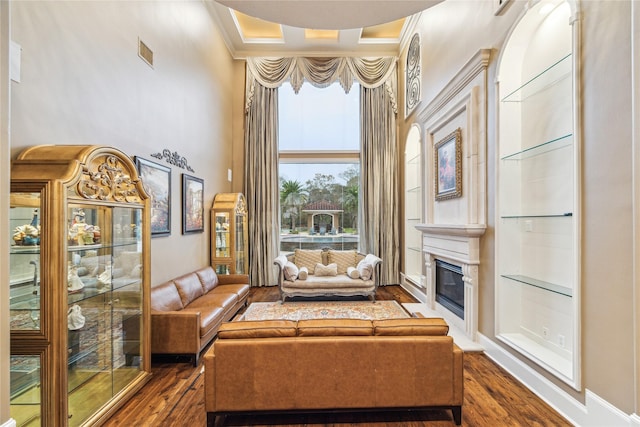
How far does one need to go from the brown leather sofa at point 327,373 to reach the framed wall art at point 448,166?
229 cm

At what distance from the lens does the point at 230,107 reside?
6.29 meters

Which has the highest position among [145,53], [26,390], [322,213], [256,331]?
[145,53]

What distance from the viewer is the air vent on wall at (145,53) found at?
3182 mm

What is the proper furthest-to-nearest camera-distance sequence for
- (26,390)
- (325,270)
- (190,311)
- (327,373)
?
1. (325,270)
2. (190,311)
3. (327,373)
4. (26,390)

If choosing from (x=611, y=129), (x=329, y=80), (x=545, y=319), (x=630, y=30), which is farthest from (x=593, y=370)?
(x=329, y=80)

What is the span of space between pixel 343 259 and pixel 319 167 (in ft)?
7.71

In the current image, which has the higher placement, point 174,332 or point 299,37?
point 299,37

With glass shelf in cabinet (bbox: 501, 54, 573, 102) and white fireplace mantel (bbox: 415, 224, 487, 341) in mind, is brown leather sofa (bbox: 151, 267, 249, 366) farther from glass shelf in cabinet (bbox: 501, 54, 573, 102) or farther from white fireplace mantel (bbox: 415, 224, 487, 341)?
glass shelf in cabinet (bbox: 501, 54, 573, 102)

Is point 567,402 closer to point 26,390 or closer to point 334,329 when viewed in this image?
point 334,329

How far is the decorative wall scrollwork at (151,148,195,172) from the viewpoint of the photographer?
145 inches

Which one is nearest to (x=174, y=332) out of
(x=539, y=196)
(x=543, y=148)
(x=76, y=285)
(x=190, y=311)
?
(x=190, y=311)

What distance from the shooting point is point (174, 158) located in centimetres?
399

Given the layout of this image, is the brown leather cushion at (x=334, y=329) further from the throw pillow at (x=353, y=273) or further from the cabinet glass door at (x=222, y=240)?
the cabinet glass door at (x=222, y=240)

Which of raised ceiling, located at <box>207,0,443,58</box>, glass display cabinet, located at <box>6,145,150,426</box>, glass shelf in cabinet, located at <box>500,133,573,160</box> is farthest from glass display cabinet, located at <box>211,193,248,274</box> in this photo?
glass shelf in cabinet, located at <box>500,133,573,160</box>
